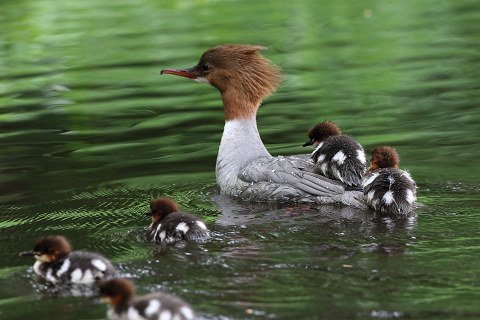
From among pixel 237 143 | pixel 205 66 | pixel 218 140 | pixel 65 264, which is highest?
pixel 205 66

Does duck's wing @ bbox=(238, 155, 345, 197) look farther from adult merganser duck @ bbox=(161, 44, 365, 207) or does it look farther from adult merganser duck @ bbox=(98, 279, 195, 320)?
adult merganser duck @ bbox=(98, 279, 195, 320)

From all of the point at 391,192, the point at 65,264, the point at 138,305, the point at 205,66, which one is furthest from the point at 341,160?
the point at 138,305

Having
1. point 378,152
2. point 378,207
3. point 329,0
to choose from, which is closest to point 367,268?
point 378,207

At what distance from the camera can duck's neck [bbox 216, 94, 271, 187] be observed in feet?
33.8

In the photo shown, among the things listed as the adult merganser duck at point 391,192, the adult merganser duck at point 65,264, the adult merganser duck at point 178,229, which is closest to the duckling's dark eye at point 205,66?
the adult merganser duck at point 391,192

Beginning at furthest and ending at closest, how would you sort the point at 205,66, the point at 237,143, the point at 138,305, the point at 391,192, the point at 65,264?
the point at 205,66
the point at 237,143
the point at 391,192
the point at 65,264
the point at 138,305

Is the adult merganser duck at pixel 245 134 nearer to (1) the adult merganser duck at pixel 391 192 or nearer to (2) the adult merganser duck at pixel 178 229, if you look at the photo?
(1) the adult merganser duck at pixel 391 192

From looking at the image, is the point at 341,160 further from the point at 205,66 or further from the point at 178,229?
the point at 205,66

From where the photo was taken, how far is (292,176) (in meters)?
9.72

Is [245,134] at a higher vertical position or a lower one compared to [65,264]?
higher

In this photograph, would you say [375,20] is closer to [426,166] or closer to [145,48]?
[145,48]

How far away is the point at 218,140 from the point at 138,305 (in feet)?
20.6

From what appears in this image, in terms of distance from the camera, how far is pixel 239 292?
6.90 m

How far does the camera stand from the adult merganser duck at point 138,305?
6.15m
